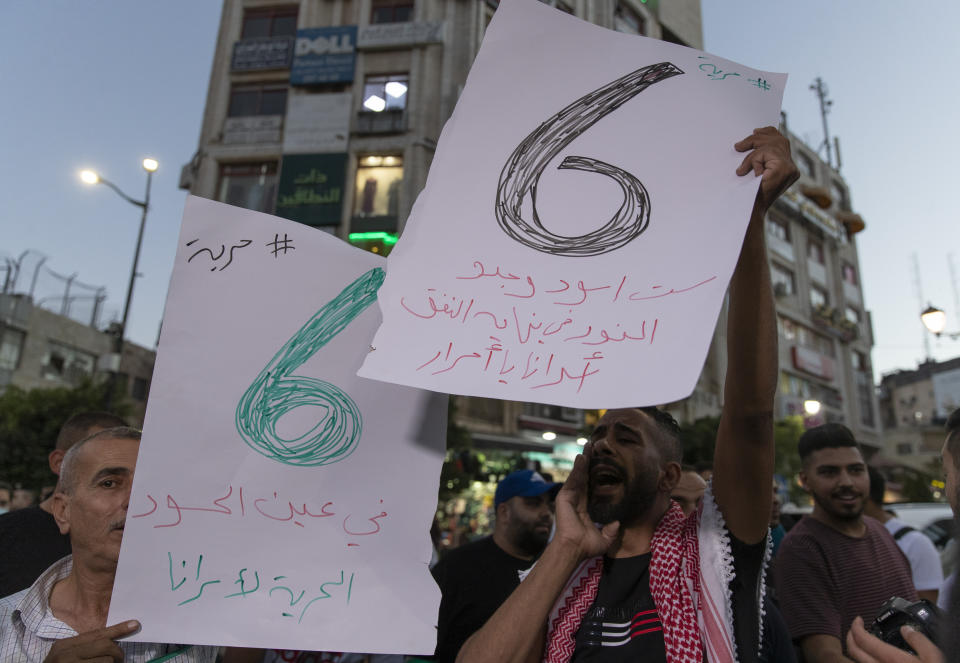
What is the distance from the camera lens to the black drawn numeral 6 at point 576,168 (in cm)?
159

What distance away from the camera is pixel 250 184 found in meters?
27.1

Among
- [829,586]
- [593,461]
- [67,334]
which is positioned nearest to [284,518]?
[593,461]

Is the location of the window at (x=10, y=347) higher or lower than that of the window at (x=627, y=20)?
lower

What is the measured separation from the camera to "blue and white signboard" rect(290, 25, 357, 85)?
27.2 metres

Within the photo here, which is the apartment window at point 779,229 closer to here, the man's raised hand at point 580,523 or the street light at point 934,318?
the street light at point 934,318

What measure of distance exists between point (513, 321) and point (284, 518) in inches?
29.8

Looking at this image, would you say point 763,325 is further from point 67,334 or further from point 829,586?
point 67,334

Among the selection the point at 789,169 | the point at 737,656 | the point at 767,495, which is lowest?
the point at 737,656

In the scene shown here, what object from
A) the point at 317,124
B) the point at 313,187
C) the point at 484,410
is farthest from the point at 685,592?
the point at 317,124

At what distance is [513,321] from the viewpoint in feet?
4.85

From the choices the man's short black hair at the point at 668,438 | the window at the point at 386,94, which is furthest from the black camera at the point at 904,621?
the window at the point at 386,94

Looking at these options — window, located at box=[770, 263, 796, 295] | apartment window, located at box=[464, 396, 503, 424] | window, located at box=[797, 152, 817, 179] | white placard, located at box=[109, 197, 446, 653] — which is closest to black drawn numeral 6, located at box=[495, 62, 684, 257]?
white placard, located at box=[109, 197, 446, 653]

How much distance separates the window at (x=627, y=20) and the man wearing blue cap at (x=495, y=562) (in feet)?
106

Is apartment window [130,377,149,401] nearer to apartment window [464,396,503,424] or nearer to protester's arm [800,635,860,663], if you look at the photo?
apartment window [464,396,503,424]
